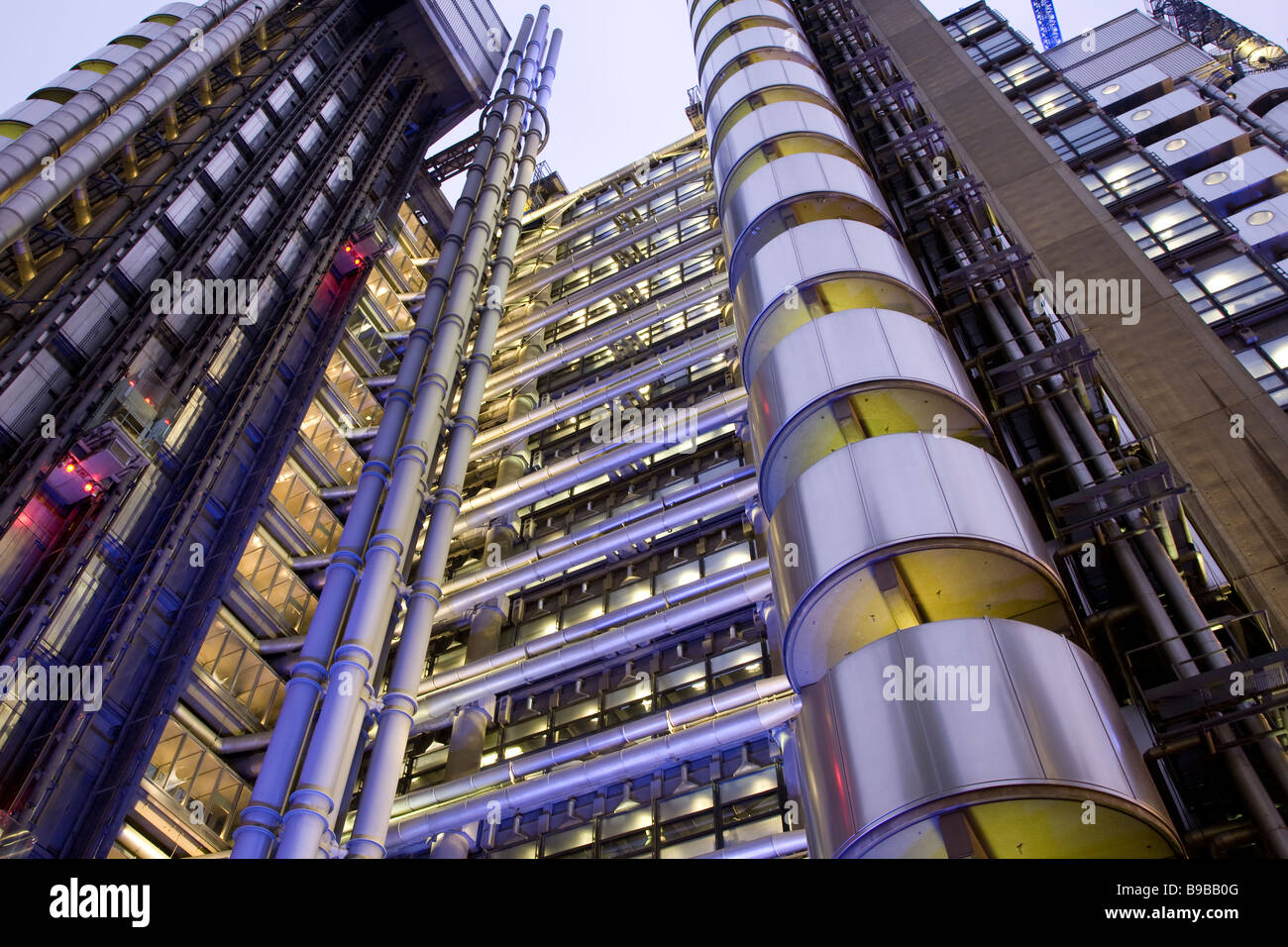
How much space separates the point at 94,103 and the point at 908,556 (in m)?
27.1

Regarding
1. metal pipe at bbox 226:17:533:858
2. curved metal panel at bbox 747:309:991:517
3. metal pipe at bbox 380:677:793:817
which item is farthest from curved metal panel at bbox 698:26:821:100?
metal pipe at bbox 380:677:793:817

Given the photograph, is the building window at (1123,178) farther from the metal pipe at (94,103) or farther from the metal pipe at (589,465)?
the metal pipe at (94,103)

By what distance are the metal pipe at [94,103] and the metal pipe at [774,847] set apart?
22769 millimetres

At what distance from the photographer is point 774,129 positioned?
21500mm

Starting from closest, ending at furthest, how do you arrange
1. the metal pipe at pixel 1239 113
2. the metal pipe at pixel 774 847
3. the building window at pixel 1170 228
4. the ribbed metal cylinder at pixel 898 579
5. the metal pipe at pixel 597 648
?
1. the ribbed metal cylinder at pixel 898 579
2. the metal pipe at pixel 774 847
3. the metal pipe at pixel 597 648
4. the building window at pixel 1170 228
5. the metal pipe at pixel 1239 113

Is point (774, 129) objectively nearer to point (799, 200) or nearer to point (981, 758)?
point (799, 200)

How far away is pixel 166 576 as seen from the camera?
23219mm

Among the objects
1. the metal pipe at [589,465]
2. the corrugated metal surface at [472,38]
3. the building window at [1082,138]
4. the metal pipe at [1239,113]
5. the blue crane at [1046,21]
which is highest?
the blue crane at [1046,21]

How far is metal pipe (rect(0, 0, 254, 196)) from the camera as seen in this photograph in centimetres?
2480

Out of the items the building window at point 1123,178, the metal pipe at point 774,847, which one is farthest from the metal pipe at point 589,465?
the building window at point 1123,178

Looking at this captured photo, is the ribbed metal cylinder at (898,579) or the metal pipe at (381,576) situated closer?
the ribbed metal cylinder at (898,579)

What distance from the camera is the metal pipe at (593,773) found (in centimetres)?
1639

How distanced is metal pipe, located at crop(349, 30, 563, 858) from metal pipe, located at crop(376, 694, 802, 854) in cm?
100

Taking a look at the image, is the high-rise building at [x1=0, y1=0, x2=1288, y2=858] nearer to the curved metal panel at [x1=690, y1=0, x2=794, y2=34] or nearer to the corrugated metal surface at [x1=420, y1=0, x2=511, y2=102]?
the curved metal panel at [x1=690, y1=0, x2=794, y2=34]
